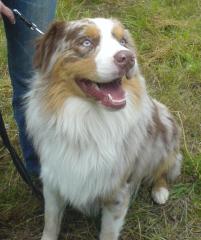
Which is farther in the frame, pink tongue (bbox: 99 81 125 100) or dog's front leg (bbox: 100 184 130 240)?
dog's front leg (bbox: 100 184 130 240)

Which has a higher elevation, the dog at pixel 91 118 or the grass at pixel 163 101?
the dog at pixel 91 118

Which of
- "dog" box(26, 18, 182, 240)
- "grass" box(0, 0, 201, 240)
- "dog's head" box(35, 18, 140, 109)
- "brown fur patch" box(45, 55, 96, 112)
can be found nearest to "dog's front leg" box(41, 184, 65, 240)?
"dog" box(26, 18, 182, 240)

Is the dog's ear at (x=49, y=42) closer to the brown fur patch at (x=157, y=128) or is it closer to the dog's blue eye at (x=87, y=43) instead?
the dog's blue eye at (x=87, y=43)

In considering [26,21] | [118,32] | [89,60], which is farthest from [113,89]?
[26,21]

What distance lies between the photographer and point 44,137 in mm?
2801

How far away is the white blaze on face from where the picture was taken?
7.90 feet

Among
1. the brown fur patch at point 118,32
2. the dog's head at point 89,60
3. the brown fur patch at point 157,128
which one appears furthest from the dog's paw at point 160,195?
the brown fur patch at point 118,32

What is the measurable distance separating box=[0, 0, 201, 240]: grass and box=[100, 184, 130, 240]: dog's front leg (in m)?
0.26

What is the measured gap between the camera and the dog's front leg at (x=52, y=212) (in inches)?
120

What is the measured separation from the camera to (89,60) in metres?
2.49

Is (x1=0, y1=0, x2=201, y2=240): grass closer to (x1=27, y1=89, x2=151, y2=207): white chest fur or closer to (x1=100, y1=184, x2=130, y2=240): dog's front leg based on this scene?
(x1=100, y1=184, x2=130, y2=240): dog's front leg

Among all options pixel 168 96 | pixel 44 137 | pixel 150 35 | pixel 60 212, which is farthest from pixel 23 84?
pixel 150 35

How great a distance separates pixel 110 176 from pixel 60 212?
53cm

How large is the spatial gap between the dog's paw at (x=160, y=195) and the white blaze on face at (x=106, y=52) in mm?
1309
